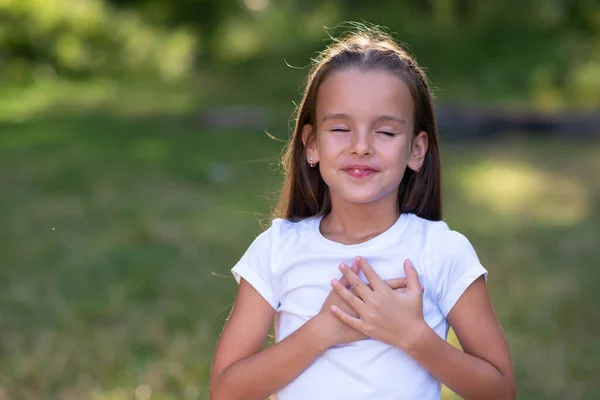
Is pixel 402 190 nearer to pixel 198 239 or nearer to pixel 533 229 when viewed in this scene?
pixel 198 239

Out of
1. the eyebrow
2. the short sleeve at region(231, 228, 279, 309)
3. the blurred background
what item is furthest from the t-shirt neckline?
the blurred background

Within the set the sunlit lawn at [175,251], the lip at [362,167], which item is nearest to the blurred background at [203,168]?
the sunlit lawn at [175,251]

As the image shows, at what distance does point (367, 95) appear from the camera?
6.57ft

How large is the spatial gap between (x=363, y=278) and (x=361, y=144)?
282 millimetres

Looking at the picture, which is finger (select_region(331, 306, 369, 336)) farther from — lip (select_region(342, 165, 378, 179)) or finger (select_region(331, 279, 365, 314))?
lip (select_region(342, 165, 378, 179))

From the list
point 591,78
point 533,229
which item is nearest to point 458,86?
point 591,78

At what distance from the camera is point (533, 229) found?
19.0 ft

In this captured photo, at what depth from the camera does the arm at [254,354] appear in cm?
195

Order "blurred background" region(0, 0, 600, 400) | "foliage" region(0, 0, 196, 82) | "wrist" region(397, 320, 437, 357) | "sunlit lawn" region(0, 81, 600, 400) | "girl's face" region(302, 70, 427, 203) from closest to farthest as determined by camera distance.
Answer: "wrist" region(397, 320, 437, 357)
"girl's face" region(302, 70, 427, 203)
"sunlit lawn" region(0, 81, 600, 400)
"blurred background" region(0, 0, 600, 400)
"foliage" region(0, 0, 196, 82)

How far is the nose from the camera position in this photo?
1972mm

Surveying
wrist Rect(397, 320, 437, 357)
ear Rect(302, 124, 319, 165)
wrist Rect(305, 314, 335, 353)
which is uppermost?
ear Rect(302, 124, 319, 165)

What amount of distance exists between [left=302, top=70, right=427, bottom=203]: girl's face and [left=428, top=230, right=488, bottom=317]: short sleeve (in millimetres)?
172

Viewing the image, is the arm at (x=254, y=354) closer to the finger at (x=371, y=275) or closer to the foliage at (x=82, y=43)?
the finger at (x=371, y=275)

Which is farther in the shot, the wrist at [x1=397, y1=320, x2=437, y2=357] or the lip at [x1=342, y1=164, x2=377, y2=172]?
the lip at [x1=342, y1=164, x2=377, y2=172]
